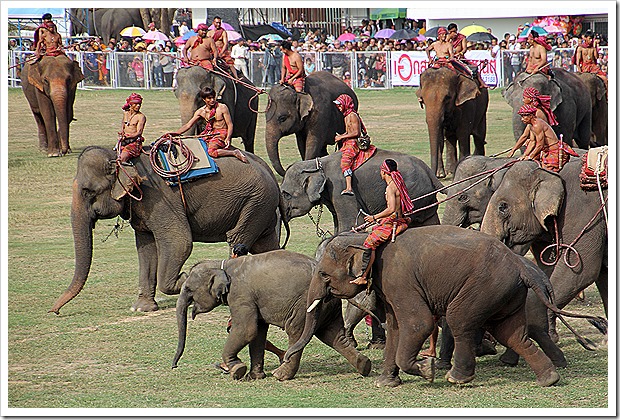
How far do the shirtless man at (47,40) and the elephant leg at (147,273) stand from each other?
37.5 feet

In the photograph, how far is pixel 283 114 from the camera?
1997 cm

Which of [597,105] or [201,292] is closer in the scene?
[201,292]

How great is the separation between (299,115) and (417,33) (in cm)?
2485

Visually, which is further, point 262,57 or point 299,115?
point 262,57

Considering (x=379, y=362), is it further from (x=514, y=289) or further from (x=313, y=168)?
(x=313, y=168)

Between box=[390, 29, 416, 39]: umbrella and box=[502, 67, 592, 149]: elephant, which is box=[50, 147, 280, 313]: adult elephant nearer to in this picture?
box=[502, 67, 592, 149]: elephant

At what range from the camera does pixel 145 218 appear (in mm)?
12227

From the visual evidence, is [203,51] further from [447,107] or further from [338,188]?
Result: [338,188]

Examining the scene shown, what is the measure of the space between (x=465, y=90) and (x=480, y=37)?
21.0 metres

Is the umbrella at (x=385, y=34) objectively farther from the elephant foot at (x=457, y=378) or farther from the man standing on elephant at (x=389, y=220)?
the elephant foot at (x=457, y=378)

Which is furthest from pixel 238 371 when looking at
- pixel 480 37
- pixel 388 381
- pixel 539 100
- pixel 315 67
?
pixel 480 37

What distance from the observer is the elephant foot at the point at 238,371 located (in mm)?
9609

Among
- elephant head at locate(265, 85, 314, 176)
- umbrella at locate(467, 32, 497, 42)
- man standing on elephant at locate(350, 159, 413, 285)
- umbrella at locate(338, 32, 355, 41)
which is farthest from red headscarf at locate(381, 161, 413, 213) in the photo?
umbrella at locate(338, 32, 355, 41)

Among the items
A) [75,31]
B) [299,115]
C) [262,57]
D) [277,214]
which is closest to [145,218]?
[277,214]
